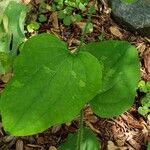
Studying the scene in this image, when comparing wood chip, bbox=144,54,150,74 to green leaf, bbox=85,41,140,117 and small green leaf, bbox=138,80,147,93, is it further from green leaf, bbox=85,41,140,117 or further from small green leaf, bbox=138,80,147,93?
green leaf, bbox=85,41,140,117

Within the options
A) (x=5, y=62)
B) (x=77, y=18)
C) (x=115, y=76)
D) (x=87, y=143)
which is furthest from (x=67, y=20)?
(x=115, y=76)

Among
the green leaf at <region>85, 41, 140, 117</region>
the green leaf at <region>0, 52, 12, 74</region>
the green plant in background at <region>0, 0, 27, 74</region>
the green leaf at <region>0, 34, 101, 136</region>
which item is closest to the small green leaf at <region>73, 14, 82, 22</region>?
the green plant in background at <region>0, 0, 27, 74</region>

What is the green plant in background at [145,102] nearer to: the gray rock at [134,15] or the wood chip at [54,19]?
the gray rock at [134,15]

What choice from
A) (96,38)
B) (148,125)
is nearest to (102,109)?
(148,125)

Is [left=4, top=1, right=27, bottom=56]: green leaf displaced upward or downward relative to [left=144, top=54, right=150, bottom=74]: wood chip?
upward

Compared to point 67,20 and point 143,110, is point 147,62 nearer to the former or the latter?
point 143,110

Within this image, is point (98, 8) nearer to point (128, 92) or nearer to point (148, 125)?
point (148, 125)
